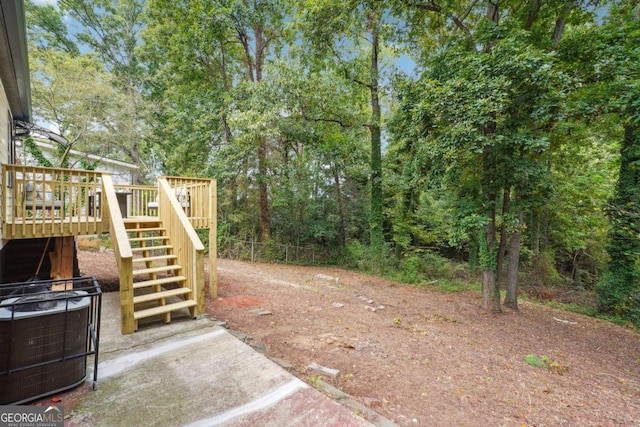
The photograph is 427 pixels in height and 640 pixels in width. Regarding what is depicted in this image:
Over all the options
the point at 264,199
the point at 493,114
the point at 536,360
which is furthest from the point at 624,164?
the point at 264,199

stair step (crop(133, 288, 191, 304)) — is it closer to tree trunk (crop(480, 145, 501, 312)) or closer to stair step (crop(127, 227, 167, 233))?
stair step (crop(127, 227, 167, 233))

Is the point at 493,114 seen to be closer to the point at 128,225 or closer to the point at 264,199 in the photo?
the point at 128,225

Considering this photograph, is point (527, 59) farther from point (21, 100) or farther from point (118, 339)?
point (21, 100)

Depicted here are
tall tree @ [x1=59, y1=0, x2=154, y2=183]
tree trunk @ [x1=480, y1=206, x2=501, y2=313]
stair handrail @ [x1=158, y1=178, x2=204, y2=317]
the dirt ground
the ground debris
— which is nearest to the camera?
the dirt ground

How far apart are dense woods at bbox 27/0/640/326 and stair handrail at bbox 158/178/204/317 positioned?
475 cm

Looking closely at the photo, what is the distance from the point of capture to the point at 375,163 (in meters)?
10.6

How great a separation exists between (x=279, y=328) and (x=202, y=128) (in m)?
10.3

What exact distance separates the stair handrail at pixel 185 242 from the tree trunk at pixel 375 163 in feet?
24.5

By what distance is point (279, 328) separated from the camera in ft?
13.8

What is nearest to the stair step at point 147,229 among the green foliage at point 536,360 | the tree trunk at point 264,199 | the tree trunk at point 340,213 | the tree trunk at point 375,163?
the green foliage at point 536,360

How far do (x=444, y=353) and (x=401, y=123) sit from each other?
4983 mm

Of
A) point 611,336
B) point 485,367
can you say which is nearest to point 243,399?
point 485,367

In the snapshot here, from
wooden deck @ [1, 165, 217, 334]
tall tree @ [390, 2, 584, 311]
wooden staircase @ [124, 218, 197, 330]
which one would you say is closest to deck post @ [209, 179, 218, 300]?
wooden deck @ [1, 165, 217, 334]

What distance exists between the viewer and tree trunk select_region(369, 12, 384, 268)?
10.2 metres
